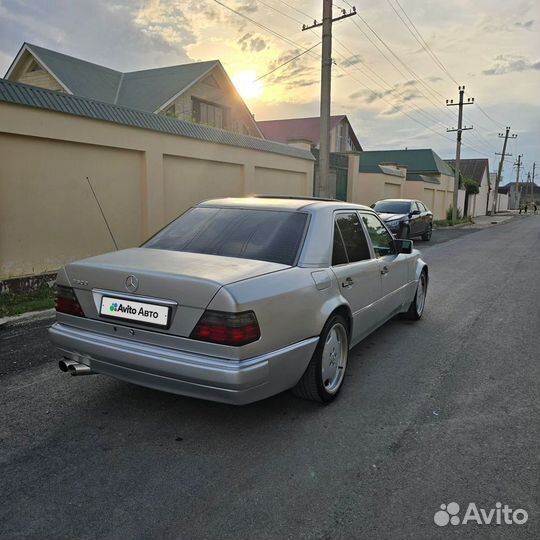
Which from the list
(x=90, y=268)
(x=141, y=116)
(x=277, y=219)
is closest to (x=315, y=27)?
(x=141, y=116)

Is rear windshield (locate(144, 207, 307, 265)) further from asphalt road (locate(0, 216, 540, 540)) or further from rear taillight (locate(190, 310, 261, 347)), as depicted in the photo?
asphalt road (locate(0, 216, 540, 540))

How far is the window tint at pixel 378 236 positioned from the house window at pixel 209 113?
17727 millimetres

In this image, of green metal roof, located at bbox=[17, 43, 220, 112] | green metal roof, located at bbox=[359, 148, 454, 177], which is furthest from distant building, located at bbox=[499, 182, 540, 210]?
green metal roof, located at bbox=[17, 43, 220, 112]

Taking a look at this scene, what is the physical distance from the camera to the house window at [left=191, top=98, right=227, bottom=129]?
21.6 metres

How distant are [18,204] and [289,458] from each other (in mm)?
5927

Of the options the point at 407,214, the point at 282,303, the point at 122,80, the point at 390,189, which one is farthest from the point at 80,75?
the point at 282,303

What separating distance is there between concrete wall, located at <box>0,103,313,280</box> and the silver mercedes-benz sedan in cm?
411

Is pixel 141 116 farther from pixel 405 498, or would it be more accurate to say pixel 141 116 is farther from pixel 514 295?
pixel 405 498

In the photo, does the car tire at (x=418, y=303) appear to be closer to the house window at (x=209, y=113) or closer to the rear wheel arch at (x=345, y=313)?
the rear wheel arch at (x=345, y=313)

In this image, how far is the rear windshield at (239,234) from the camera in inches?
135

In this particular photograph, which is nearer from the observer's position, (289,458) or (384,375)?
(289,458)

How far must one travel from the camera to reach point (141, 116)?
8.63 metres

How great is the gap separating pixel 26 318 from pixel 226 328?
4155 millimetres

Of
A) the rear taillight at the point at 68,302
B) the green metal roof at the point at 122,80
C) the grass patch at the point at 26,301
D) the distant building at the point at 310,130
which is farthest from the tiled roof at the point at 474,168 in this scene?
the rear taillight at the point at 68,302
